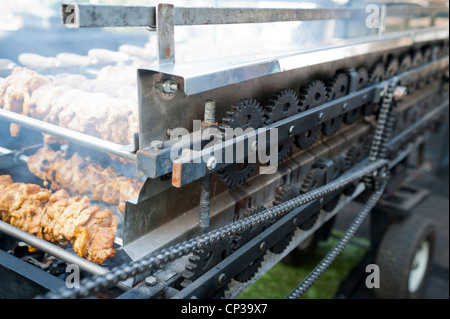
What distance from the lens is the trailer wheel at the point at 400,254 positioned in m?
3.64

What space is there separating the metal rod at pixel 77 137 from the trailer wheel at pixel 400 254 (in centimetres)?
304

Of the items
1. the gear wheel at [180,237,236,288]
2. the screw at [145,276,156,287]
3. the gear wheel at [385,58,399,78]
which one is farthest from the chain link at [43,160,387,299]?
the gear wheel at [385,58,399,78]

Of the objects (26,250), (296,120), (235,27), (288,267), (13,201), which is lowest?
(288,267)

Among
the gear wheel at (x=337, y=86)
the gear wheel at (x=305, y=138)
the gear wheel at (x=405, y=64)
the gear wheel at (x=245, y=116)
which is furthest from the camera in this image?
the gear wheel at (x=405, y=64)

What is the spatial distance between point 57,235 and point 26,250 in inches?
13.3

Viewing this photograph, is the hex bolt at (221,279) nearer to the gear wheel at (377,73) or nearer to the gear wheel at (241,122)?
the gear wheel at (241,122)

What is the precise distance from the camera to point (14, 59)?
9.84 ft

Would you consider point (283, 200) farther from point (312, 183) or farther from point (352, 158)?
point (352, 158)

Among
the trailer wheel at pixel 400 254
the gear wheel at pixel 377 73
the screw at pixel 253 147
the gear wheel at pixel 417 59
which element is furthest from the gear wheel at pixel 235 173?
the trailer wheel at pixel 400 254

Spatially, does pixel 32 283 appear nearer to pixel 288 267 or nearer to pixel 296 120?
pixel 296 120

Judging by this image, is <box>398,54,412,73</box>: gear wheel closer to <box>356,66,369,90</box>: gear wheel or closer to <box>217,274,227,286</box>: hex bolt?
<box>356,66,369,90</box>: gear wheel

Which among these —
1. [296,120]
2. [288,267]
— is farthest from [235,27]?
[288,267]

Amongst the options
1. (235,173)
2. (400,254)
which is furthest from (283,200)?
(400,254)

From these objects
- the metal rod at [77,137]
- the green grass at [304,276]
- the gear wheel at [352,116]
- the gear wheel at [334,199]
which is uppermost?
the metal rod at [77,137]
